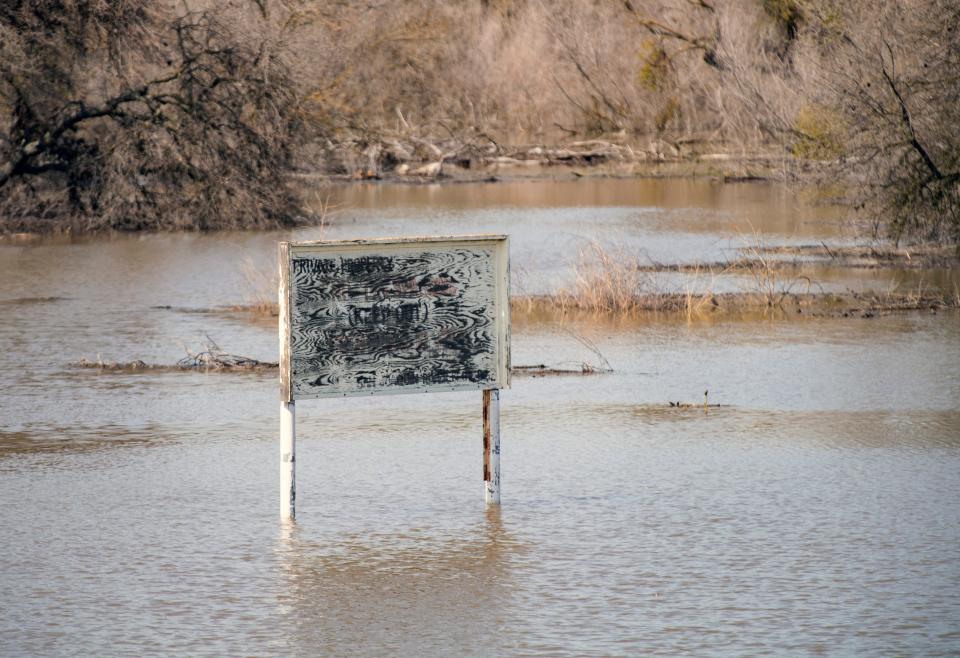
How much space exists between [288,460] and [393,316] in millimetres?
844

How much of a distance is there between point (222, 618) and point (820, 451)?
4249 mm

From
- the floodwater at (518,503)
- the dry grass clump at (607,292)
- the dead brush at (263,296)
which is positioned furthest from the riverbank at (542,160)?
the floodwater at (518,503)

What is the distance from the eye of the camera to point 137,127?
24.2 meters

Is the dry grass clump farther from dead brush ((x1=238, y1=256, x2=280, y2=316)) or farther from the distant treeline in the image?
the distant treeline

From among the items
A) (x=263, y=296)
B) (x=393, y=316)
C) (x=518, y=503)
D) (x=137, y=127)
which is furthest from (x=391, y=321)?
(x=137, y=127)

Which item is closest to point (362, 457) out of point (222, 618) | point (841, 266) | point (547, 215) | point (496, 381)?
point (496, 381)

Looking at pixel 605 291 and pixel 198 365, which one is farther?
pixel 605 291

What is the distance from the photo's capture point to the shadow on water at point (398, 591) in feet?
18.3

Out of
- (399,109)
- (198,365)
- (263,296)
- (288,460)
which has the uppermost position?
(399,109)

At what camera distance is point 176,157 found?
2416 cm

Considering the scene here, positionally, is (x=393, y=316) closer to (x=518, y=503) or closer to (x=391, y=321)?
(x=391, y=321)

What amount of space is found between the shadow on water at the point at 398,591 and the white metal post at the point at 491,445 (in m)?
0.17

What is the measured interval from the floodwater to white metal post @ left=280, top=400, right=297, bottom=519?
0.34ft

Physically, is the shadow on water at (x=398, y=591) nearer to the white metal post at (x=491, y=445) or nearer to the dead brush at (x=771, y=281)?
the white metal post at (x=491, y=445)
